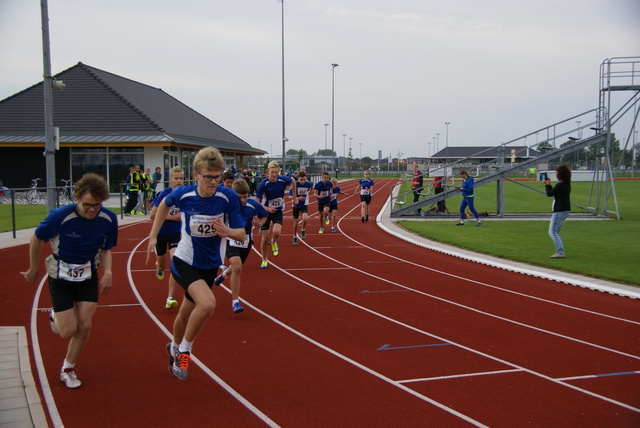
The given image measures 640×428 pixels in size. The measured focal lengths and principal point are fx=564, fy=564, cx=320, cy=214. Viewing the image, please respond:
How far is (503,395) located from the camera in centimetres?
489

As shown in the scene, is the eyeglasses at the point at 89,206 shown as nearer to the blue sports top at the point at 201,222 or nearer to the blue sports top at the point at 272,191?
the blue sports top at the point at 201,222

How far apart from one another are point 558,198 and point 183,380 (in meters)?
9.24

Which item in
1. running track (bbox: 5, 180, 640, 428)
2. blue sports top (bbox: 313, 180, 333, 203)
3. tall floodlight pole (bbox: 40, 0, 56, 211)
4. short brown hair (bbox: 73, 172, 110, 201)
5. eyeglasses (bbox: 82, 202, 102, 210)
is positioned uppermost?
tall floodlight pole (bbox: 40, 0, 56, 211)

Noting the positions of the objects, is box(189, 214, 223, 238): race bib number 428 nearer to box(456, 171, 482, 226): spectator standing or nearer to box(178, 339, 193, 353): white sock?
box(178, 339, 193, 353): white sock

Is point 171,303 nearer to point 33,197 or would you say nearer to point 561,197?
point 561,197

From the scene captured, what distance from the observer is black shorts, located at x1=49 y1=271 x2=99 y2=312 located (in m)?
4.80

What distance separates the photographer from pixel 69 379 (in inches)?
194

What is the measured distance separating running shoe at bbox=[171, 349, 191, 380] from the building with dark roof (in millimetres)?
26128

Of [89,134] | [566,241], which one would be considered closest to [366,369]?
[566,241]

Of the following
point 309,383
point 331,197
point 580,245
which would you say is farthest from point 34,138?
point 309,383

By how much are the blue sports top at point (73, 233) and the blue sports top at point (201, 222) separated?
0.65m

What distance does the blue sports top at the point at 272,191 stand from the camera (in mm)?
10672

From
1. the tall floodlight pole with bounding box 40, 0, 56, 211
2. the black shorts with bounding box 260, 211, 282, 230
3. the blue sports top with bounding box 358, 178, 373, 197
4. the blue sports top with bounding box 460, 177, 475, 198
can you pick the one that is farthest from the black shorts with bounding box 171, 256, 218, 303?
the blue sports top with bounding box 358, 178, 373, 197

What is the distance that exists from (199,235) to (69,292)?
3.98ft
